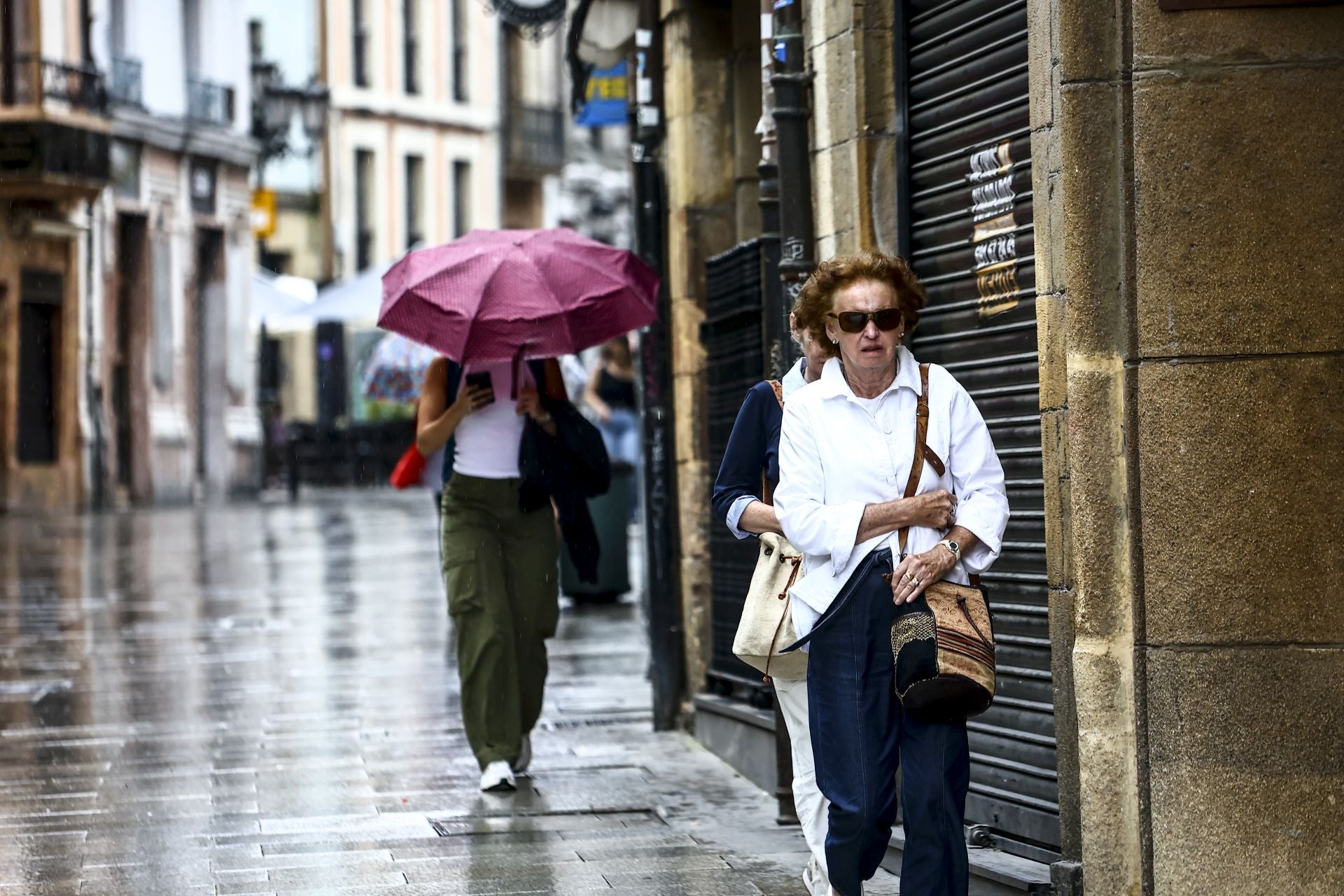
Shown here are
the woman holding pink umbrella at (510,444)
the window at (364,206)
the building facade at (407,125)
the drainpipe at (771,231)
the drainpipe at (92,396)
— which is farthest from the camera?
the window at (364,206)

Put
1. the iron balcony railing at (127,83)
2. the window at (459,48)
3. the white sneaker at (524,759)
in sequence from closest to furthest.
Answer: the white sneaker at (524,759)
the iron balcony railing at (127,83)
the window at (459,48)

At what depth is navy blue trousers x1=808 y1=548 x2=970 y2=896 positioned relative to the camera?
5109 millimetres

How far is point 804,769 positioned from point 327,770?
3.26 metres

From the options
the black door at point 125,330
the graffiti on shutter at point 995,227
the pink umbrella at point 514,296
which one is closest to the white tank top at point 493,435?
the pink umbrella at point 514,296

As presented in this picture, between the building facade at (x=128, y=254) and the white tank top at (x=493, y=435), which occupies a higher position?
the building facade at (x=128, y=254)

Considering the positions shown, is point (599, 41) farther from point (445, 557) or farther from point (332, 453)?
point (332, 453)

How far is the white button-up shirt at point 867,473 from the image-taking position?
5141mm

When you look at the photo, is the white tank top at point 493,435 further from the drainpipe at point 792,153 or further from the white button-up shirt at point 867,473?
the white button-up shirt at point 867,473

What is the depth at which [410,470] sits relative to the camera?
902 cm

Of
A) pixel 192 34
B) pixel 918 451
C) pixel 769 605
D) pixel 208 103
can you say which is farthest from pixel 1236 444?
pixel 192 34

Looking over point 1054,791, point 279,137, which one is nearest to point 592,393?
point 1054,791

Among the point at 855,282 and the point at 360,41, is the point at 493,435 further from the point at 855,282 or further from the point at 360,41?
the point at 360,41

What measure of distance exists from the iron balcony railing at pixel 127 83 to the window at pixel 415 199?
17.6 meters

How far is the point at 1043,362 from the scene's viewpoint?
5875 mm
